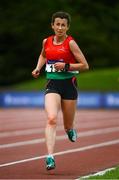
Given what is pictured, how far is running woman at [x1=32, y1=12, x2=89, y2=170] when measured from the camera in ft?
35.3

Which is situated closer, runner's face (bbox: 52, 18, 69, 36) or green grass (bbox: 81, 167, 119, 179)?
green grass (bbox: 81, 167, 119, 179)

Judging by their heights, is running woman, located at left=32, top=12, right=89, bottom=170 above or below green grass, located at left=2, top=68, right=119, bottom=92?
above

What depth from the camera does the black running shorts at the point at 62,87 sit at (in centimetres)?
1100

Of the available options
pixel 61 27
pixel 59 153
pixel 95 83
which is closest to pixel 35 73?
pixel 61 27

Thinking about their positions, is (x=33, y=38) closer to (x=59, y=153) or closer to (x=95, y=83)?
(x=95, y=83)

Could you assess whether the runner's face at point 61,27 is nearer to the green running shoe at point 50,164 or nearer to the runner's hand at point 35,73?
the runner's hand at point 35,73

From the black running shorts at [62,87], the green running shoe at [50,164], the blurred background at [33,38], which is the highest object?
the black running shorts at [62,87]

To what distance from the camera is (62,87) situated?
11023 millimetres

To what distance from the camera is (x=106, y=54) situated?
59.6m

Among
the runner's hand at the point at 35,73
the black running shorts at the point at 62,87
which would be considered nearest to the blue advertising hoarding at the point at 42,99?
the runner's hand at the point at 35,73

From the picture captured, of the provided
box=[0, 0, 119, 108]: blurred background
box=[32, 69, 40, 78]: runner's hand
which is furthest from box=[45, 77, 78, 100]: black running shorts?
box=[0, 0, 119, 108]: blurred background

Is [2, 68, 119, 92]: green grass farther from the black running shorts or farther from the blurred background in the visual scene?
the black running shorts

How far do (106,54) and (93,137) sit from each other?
4170 cm

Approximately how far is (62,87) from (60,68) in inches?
13.4
